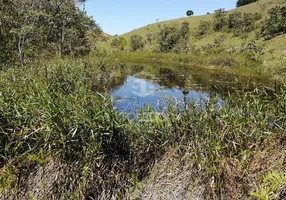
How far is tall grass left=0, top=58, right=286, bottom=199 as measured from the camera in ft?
8.53

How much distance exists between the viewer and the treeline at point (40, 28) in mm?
10695

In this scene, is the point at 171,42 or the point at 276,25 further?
the point at 171,42

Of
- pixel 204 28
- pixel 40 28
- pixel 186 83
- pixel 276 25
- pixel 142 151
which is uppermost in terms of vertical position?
pixel 204 28

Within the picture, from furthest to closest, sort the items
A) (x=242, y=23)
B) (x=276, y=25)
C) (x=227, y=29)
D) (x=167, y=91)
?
(x=227, y=29) < (x=242, y=23) < (x=276, y=25) < (x=167, y=91)

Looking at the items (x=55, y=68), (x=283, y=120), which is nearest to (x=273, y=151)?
(x=283, y=120)

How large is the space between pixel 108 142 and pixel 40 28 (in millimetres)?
13115

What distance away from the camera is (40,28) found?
13.7 m

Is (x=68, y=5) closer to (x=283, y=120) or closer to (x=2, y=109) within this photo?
(x=2, y=109)

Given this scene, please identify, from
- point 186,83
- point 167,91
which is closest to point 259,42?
point 186,83

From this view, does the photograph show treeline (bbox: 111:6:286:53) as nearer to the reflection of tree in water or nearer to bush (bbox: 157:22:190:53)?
bush (bbox: 157:22:190:53)

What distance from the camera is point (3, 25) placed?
1071 cm

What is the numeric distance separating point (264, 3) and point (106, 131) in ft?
176

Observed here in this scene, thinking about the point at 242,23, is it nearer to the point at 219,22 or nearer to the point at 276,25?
the point at 219,22

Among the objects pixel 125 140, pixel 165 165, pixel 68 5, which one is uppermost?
pixel 68 5
